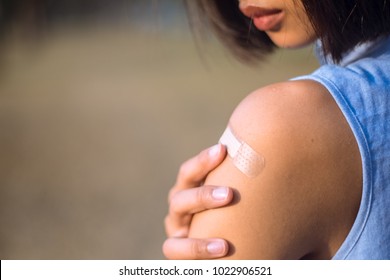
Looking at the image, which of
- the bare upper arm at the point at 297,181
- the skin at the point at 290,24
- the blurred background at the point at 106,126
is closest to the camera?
the bare upper arm at the point at 297,181

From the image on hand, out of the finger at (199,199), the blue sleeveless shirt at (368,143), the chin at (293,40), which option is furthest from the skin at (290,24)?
the finger at (199,199)

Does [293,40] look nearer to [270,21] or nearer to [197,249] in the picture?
[270,21]

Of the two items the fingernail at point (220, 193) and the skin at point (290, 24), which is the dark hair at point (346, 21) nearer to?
the skin at point (290, 24)

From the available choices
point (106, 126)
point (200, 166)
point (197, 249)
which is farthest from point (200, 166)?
point (106, 126)

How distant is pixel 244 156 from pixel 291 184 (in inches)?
2.3

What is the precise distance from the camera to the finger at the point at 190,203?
0.74m

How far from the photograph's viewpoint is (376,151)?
72cm

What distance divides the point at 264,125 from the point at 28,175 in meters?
3.24

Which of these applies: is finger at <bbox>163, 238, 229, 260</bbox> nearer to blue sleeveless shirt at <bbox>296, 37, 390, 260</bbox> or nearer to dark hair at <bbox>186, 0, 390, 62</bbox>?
blue sleeveless shirt at <bbox>296, 37, 390, 260</bbox>

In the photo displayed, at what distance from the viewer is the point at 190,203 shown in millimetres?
853

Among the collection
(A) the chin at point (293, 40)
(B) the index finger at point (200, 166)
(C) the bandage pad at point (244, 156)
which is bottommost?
(B) the index finger at point (200, 166)

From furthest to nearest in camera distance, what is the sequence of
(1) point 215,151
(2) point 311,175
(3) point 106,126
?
1. (3) point 106,126
2. (1) point 215,151
3. (2) point 311,175

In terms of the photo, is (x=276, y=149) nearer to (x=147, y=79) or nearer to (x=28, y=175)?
(x=28, y=175)
